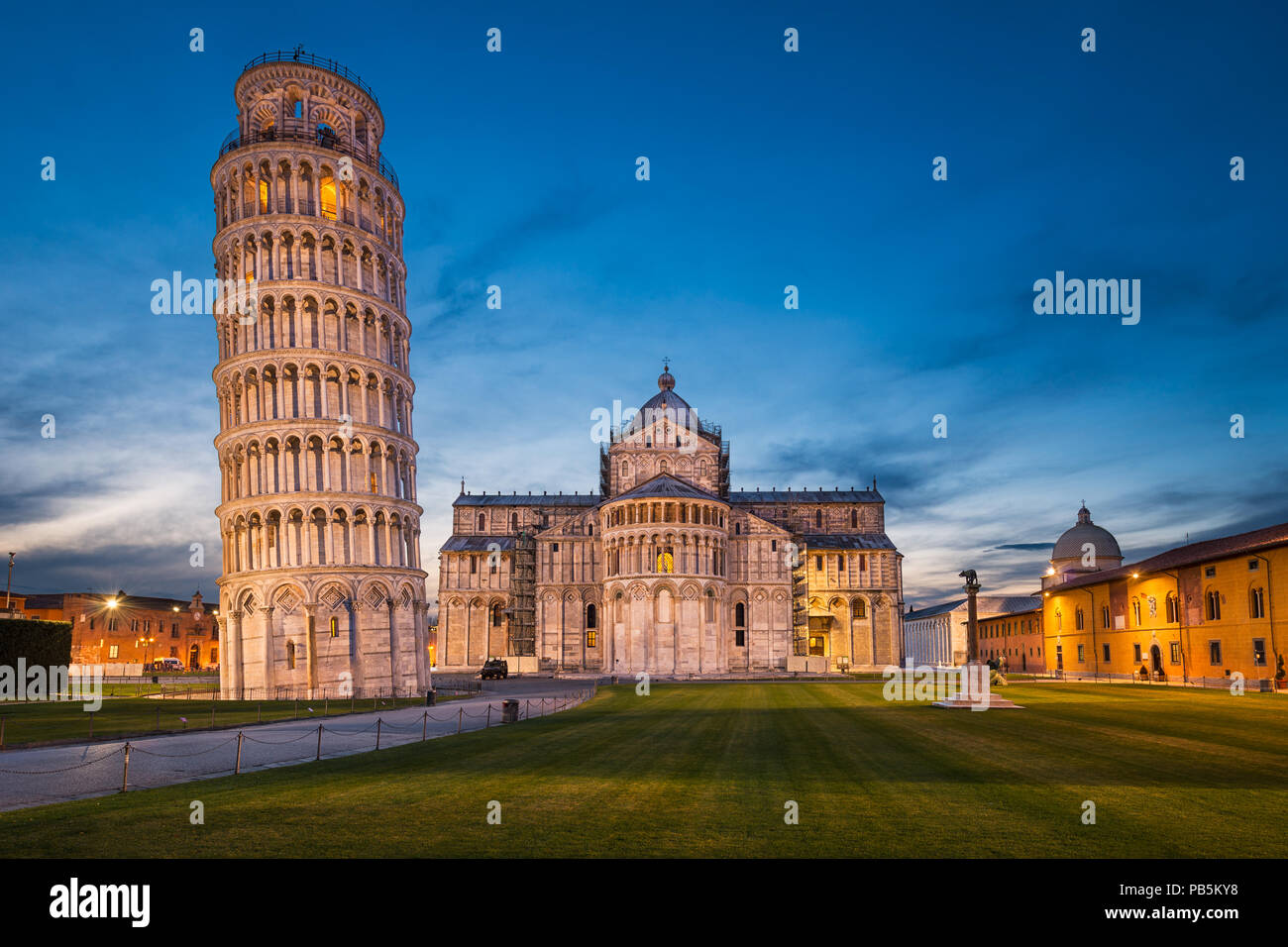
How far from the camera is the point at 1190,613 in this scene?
60.2 meters

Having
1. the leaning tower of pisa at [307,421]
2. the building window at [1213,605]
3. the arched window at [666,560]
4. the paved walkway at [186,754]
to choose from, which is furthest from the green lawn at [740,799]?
the arched window at [666,560]

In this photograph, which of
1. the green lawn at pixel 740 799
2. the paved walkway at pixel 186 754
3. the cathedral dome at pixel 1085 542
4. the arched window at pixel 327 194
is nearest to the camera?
the green lawn at pixel 740 799

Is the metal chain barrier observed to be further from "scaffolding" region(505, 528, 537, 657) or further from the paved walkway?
"scaffolding" region(505, 528, 537, 657)

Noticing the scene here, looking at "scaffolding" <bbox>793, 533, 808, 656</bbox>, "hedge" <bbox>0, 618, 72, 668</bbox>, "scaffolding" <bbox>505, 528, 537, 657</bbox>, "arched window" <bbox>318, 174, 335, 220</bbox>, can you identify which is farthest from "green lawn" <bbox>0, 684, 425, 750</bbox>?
"scaffolding" <bbox>793, 533, 808, 656</bbox>

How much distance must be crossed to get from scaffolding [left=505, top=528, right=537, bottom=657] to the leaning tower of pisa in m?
42.2

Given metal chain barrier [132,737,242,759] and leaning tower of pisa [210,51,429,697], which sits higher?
leaning tower of pisa [210,51,429,697]

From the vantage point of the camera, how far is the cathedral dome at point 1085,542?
354 feet

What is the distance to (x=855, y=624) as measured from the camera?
102250mm

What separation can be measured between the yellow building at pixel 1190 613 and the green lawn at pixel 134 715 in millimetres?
49814

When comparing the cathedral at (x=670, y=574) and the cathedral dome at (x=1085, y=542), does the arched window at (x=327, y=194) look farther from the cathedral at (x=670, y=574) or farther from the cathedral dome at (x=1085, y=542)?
the cathedral dome at (x=1085, y=542)

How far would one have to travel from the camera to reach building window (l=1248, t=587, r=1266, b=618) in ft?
171

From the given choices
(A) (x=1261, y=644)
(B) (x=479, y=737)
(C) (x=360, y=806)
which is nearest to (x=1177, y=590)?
(A) (x=1261, y=644)

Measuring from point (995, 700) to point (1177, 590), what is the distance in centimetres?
3505

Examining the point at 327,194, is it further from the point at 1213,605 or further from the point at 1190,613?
the point at 1190,613
